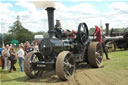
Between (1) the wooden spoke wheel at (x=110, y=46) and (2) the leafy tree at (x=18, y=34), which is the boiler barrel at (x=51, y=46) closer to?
(1) the wooden spoke wheel at (x=110, y=46)

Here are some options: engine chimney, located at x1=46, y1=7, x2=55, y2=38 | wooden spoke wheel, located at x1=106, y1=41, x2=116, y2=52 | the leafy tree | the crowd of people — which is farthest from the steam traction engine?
the leafy tree

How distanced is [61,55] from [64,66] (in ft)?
1.25

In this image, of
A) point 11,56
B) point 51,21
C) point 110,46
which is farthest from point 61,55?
point 110,46

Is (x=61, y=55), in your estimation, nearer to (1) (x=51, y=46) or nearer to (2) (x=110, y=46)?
(1) (x=51, y=46)

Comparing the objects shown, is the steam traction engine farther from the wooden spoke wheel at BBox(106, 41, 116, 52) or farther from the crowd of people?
the wooden spoke wheel at BBox(106, 41, 116, 52)

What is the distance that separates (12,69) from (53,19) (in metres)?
3.38

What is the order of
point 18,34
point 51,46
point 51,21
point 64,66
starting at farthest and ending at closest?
point 18,34, point 51,21, point 51,46, point 64,66

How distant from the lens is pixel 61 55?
16.8 ft

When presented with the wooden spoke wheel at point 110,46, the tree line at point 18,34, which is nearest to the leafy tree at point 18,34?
the tree line at point 18,34

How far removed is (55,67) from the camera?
5.40m

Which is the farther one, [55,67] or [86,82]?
[55,67]

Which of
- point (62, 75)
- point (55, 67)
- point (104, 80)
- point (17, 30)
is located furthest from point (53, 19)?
point (17, 30)

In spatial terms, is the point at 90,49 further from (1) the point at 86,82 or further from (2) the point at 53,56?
(1) the point at 86,82

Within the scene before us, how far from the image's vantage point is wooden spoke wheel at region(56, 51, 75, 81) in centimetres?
496
